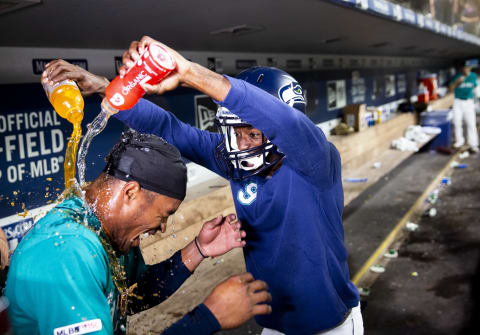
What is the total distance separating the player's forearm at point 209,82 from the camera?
126 cm

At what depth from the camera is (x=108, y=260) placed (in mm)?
1295

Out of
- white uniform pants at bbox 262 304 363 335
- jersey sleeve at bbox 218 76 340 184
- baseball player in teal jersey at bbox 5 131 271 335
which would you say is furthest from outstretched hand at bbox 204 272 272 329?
white uniform pants at bbox 262 304 363 335

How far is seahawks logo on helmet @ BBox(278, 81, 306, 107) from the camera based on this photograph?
185 cm

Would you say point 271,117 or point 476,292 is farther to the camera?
point 476,292

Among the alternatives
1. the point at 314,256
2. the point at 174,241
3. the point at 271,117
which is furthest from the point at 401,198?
the point at 271,117

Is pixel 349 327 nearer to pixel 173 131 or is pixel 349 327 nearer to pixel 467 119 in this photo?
pixel 173 131

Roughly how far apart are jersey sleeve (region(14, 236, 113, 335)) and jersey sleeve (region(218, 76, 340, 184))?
0.62 meters

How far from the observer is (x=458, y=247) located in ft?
16.6

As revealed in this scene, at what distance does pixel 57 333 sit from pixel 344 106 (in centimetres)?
786

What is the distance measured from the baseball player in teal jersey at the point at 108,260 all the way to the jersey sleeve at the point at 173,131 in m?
0.45

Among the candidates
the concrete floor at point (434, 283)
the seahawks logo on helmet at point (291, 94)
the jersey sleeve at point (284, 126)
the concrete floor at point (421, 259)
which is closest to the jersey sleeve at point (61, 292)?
the jersey sleeve at point (284, 126)

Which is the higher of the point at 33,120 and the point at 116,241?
the point at 33,120

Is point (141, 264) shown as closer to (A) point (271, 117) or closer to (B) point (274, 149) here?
(B) point (274, 149)

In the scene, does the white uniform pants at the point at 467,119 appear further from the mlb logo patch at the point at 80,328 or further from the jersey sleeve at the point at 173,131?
the mlb logo patch at the point at 80,328
